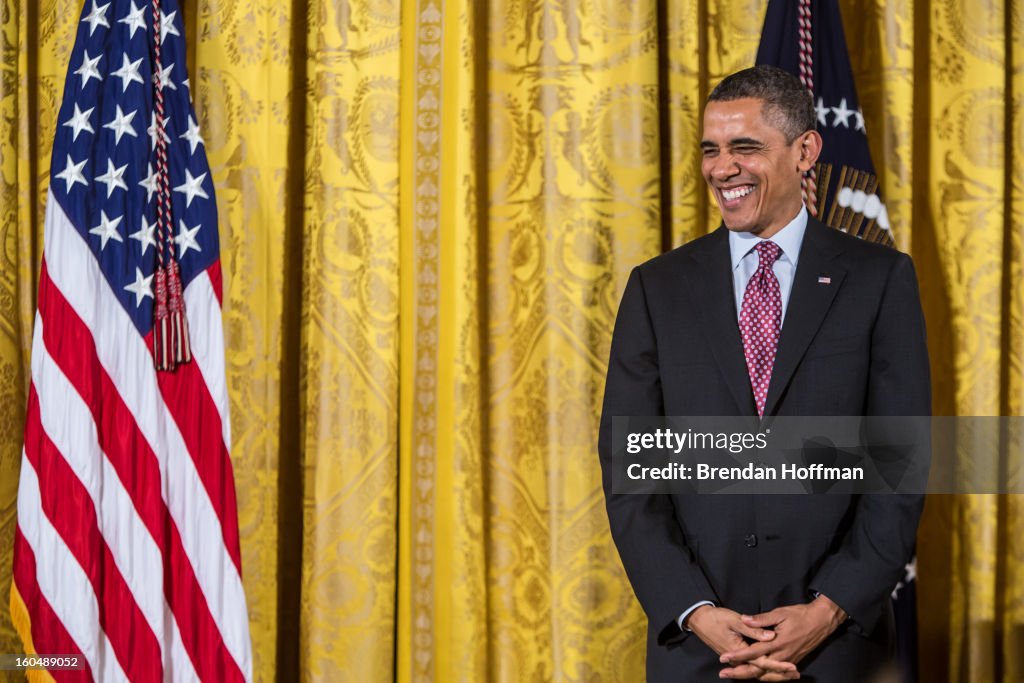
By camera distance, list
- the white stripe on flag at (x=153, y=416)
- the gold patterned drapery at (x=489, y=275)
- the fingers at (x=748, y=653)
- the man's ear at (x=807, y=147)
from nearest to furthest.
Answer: the fingers at (x=748, y=653), the man's ear at (x=807, y=147), the white stripe on flag at (x=153, y=416), the gold patterned drapery at (x=489, y=275)

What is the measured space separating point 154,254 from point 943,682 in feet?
7.65

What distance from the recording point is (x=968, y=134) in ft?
9.41

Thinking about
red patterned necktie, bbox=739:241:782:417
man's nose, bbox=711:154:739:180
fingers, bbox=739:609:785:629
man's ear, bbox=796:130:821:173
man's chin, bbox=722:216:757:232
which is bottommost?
fingers, bbox=739:609:785:629

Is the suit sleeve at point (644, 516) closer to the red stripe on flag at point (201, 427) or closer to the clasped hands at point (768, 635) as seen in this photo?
the clasped hands at point (768, 635)

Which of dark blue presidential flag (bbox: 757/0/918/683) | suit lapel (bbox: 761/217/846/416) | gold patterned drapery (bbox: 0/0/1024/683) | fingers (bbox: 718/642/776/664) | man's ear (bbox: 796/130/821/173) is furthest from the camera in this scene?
gold patterned drapery (bbox: 0/0/1024/683)

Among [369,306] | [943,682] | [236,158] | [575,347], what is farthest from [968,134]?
[236,158]

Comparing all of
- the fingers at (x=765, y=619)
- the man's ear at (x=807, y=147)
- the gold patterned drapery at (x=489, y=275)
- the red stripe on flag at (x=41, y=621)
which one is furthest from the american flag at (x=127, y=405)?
the man's ear at (x=807, y=147)

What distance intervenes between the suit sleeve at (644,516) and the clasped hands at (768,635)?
0.06 meters

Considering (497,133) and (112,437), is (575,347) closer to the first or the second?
(497,133)

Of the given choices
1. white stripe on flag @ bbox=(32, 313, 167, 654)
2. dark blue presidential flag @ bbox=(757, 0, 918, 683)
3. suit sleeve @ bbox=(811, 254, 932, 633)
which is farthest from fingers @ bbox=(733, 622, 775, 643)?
white stripe on flag @ bbox=(32, 313, 167, 654)

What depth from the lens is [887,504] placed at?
1911mm

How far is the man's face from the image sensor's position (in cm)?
203

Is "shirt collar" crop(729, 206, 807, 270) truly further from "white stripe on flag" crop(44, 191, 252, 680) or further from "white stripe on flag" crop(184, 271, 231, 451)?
"white stripe on flag" crop(44, 191, 252, 680)

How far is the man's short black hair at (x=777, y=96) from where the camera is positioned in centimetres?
204
